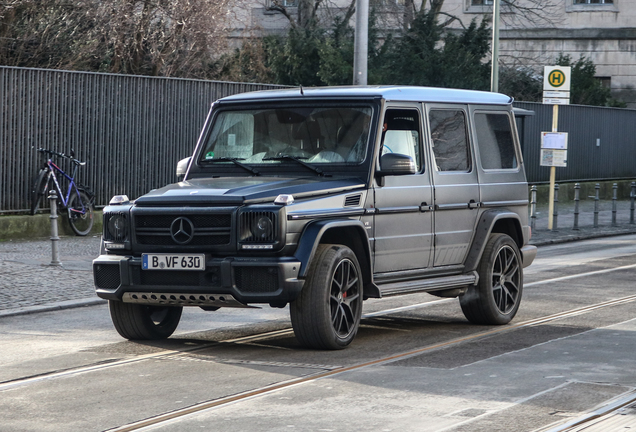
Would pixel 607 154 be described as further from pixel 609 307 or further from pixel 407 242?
pixel 407 242

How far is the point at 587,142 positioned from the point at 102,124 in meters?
19.6

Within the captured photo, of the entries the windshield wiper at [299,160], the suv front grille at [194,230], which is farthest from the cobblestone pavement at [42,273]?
the windshield wiper at [299,160]

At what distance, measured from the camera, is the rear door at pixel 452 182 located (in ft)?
30.6

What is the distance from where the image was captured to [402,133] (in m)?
9.07

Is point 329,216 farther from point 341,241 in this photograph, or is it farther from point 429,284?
point 429,284

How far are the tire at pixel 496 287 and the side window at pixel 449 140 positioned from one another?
0.78 metres

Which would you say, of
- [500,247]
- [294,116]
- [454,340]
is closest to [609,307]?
[500,247]

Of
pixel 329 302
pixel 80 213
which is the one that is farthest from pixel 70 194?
pixel 329 302

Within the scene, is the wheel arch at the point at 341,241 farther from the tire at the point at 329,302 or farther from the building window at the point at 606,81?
the building window at the point at 606,81

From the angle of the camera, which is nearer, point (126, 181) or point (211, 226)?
point (211, 226)

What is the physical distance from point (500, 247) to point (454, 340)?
1.33 metres

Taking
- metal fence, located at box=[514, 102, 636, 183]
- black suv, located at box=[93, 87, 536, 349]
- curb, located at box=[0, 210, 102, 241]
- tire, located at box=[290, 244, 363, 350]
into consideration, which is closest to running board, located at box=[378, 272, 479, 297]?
black suv, located at box=[93, 87, 536, 349]

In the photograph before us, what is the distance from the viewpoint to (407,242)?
8.95 meters

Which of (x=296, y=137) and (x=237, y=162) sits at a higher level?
(x=296, y=137)
